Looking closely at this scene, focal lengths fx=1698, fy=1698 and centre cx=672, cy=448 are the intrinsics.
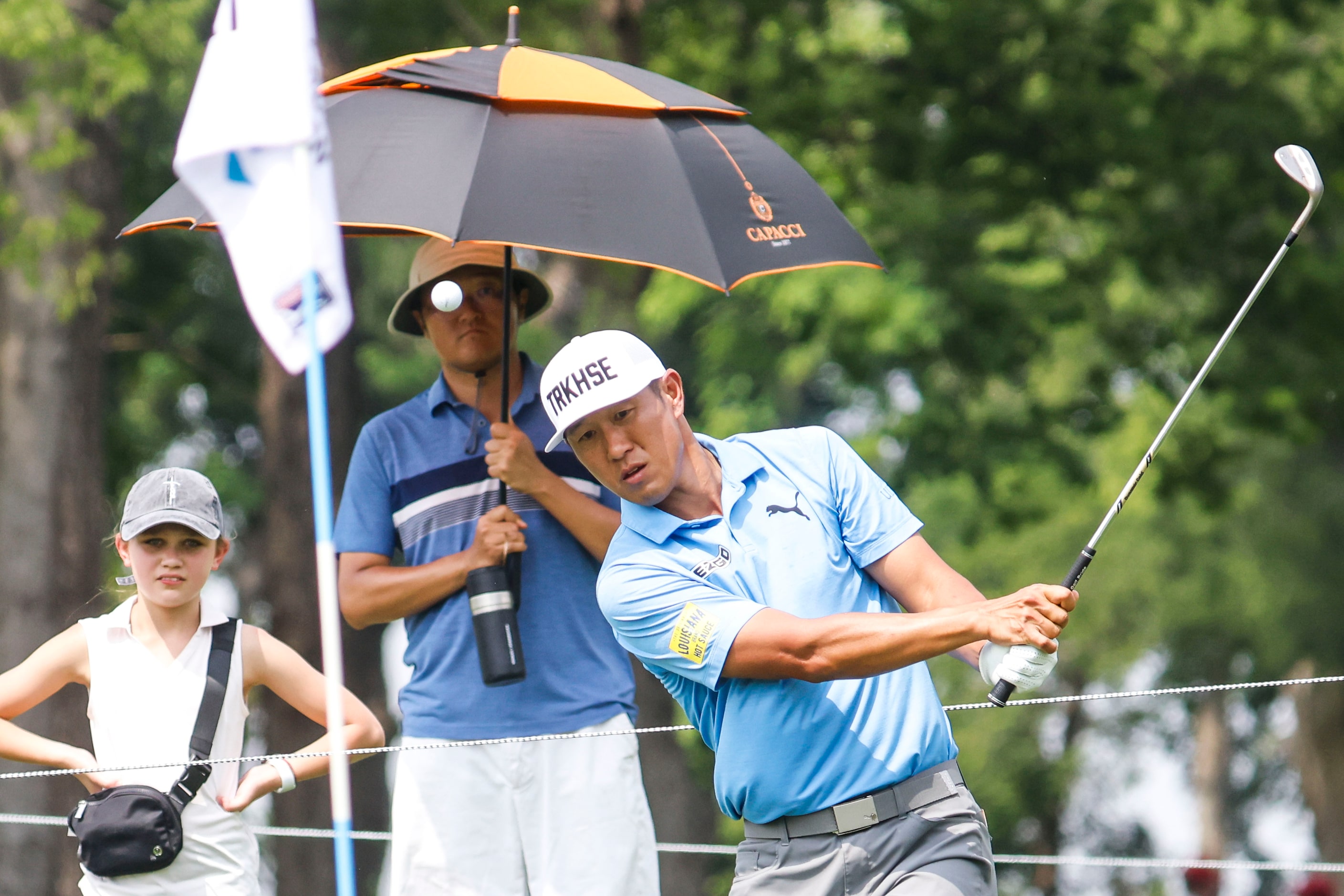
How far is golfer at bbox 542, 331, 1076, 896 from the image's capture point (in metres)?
3.04

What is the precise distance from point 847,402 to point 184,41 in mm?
7732

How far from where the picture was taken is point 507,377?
13.3 ft

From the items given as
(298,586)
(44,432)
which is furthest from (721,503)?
(298,586)

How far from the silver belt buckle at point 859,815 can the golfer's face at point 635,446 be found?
695 mm

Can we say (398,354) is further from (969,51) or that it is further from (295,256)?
(295,256)

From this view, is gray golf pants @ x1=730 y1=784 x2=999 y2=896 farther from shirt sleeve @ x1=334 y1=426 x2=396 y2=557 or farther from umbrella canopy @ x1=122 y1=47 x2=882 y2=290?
shirt sleeve @ x1=334 y1=426 x2=396 y2=557

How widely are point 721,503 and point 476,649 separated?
879 millimetres

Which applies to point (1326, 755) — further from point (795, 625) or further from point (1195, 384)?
point (795, 625)

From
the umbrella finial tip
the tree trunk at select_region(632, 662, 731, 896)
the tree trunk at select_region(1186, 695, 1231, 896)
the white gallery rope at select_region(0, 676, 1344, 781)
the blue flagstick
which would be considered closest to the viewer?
the blue flagstick

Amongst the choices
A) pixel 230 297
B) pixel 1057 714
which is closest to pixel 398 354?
pixel 230 297

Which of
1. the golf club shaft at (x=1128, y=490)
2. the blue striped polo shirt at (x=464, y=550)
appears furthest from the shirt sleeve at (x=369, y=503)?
the golf club shaft at (x=1128, y=490)

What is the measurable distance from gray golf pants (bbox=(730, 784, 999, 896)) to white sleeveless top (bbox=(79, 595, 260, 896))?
1.24 m

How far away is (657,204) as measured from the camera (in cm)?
383

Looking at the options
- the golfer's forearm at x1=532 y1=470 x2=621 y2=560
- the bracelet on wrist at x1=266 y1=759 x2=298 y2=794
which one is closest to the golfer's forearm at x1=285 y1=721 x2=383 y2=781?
the bracelet on wrist at x1=266 y1=759 x2=298 y2=794
